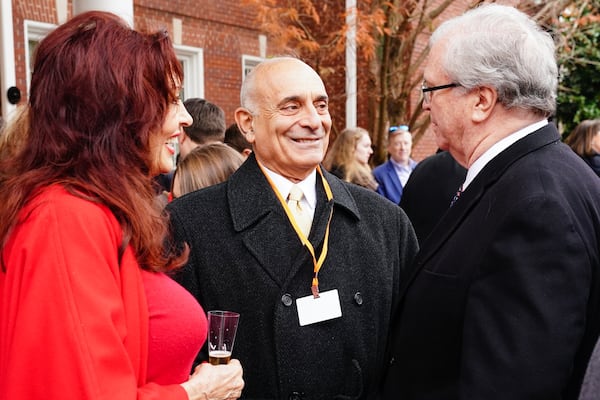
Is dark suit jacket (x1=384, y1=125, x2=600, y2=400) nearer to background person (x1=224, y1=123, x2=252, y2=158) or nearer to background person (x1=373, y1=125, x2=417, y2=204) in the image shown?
background person (x1=224, y1=123, x2=252, y2=158)

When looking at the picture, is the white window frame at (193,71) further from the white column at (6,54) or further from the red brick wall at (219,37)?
the white column at (6,54)

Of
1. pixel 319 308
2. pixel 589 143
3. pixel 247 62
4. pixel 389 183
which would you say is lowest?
pixel 389 183

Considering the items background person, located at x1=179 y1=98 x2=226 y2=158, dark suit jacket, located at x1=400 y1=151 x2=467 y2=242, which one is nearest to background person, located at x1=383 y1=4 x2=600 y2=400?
dark suit jacket, located at x1=400 y1=151 x2=467 y2=242

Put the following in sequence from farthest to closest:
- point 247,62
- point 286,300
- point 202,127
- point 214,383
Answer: point 247,62 < point 202,127 < point 286,300 < point 214,383

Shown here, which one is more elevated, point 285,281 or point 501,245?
point 501,245

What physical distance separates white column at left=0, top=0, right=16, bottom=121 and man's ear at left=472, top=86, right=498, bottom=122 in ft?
21.5

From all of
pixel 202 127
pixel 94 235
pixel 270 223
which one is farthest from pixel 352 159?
pixel 94 235

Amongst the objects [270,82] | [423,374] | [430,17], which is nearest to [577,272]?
[423,374]

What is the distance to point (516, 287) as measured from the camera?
1.63 metres

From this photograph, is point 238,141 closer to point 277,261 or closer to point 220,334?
point 277,261

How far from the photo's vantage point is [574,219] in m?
1.66

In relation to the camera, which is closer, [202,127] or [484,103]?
[484,103]

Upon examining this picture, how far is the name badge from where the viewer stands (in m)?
2.36

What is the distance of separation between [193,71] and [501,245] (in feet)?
30.5
